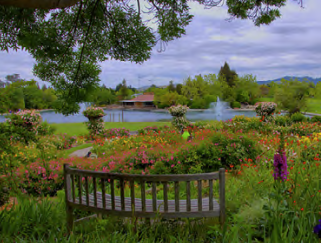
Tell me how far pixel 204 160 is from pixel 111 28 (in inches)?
132

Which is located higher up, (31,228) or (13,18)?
(13,18)

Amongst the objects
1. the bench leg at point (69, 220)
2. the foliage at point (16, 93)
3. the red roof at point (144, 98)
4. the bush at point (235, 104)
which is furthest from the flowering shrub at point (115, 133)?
the red roof at point (144, 98)

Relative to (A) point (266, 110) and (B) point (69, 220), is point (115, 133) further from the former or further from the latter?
(B) point (69, 220)

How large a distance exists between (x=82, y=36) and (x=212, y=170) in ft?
12.6

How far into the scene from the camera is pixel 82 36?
444 cm

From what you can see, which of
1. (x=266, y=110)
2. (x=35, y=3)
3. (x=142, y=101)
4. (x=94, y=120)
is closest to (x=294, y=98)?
(x=266, y=110)

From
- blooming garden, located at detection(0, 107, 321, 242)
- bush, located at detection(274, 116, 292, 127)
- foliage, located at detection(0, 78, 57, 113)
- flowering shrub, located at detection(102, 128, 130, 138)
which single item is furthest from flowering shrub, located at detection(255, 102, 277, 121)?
foliage, located at detection(0, 78, 57, 113)

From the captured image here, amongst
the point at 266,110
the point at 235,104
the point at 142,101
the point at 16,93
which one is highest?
the point at 16,93

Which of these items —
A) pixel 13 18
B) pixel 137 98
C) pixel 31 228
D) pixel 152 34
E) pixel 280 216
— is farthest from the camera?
pixel 137 98

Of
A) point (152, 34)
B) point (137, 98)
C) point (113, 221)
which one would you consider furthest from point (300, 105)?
point (137, 98)

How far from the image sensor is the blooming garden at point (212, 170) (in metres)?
2.40

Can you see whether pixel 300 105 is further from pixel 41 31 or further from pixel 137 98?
pixel 137 98

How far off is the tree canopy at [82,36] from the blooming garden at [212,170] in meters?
1.14

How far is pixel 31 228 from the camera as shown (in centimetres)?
284
